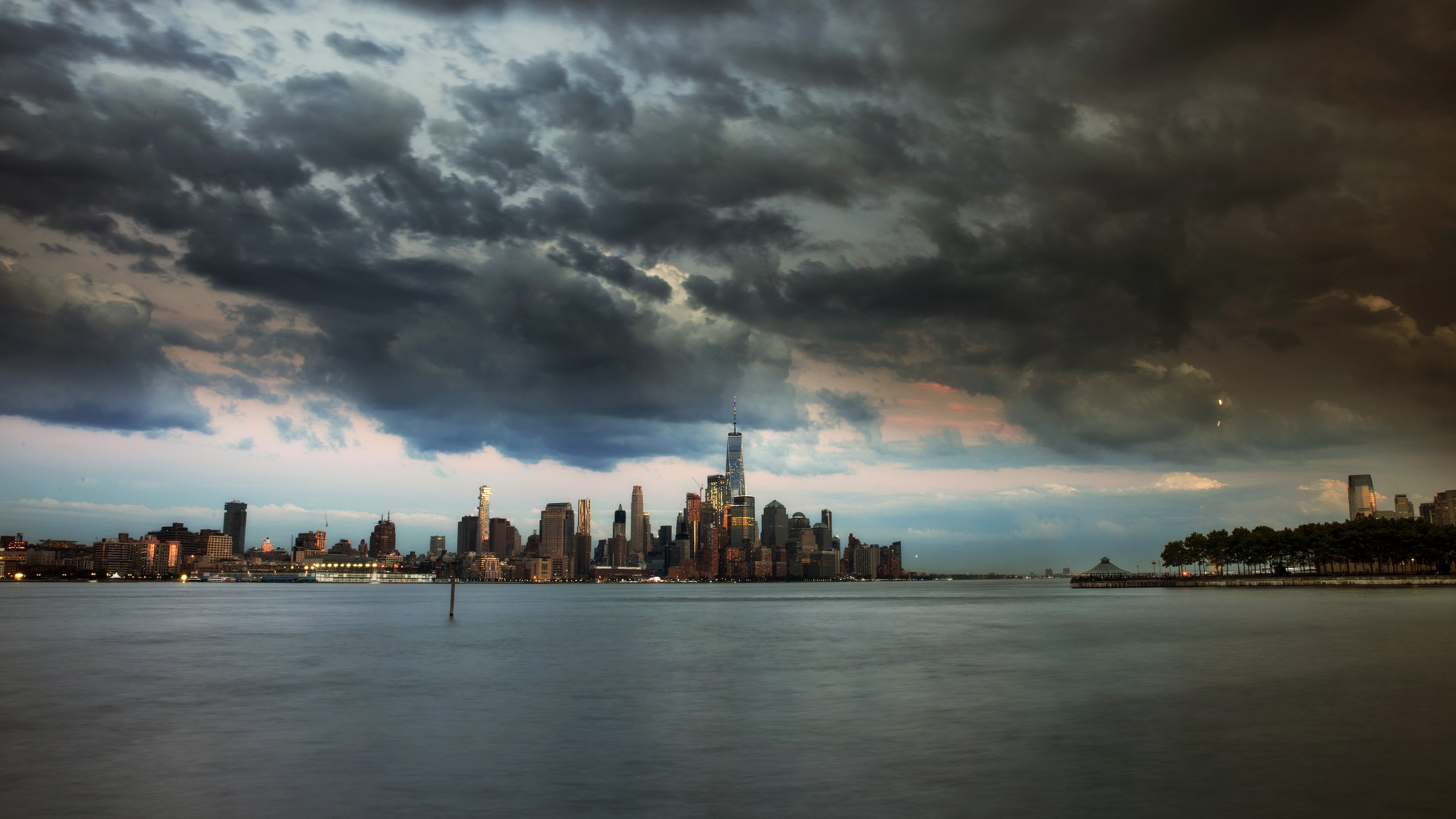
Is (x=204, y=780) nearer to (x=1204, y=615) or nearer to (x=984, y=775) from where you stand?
(x=984, y=775)

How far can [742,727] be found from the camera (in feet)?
130

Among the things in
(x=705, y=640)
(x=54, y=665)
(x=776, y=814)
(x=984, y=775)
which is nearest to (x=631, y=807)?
(x=776, y=814)

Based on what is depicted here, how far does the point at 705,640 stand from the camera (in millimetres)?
91812

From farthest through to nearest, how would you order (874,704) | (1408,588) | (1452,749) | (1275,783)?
(1408,588) → (874,704) → (1452,749) → (1275,783)

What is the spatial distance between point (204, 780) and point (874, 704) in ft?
95.9

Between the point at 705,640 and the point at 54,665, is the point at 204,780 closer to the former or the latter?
the point at 54,665

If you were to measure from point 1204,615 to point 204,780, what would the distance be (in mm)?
119737

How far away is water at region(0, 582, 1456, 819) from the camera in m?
26.9

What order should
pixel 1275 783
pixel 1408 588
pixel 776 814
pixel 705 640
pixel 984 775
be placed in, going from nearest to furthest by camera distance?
pixel 776 814, pixel 1275 783, pixel 984 775, pixel 705 640, pixel 1408 588

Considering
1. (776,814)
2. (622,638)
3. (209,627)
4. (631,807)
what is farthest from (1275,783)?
(209,627)

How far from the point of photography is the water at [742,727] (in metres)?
26.9

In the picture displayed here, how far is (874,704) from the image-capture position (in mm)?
46188

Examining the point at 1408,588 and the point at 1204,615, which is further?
the point at 1408,588

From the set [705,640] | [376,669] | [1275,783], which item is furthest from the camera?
[705,640]
